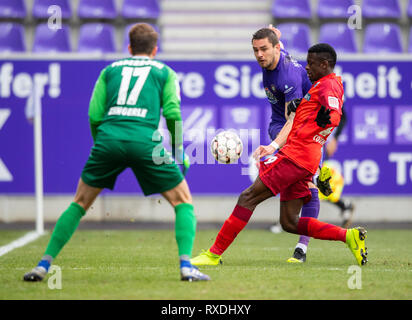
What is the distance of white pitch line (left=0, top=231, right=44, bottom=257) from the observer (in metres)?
7.99

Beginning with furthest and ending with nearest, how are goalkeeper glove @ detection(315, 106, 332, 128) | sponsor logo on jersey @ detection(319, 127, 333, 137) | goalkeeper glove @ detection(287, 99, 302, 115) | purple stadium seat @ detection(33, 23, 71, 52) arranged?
1. purple stadium seat @ detection(33, 23, 71, 52)
2. goalkeeper glove @ detection(287, 99, 302, 115)
3. sponsor logo on jersey @ detection(319, 127, 333, 137)
4. goalkeeper glove @ detection(315, 106, 332, 128)

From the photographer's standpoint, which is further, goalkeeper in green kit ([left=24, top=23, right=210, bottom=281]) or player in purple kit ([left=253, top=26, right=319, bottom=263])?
player in purple kit ([left=253, top=26, right=319, bottom=263])

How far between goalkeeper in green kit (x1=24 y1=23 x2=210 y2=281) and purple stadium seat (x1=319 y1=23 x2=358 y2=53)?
29.5ft

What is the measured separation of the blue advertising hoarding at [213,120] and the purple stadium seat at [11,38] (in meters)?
2.38

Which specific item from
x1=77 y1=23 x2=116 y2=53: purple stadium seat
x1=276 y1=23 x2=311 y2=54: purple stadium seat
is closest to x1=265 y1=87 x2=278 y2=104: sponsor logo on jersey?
x1=276 y1=23 x2=311 y2=54: purple stadium seat

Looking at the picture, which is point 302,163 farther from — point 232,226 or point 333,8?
point 333,8

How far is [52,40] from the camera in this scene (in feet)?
45.6

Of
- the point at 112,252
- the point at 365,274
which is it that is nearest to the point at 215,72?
the point at 112,252

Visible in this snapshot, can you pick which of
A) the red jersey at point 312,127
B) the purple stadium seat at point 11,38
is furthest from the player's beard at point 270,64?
the purple stadium seat at point 11,38

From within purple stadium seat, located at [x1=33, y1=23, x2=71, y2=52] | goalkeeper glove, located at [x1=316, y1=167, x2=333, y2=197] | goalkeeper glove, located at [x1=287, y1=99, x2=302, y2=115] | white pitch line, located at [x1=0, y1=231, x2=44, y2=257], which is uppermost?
purple stadium seat, located at [x1=33, y1=23, x2=71, y2=52]

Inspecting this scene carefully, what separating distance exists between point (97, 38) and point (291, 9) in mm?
3814

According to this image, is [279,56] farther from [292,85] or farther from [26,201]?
[26,201]

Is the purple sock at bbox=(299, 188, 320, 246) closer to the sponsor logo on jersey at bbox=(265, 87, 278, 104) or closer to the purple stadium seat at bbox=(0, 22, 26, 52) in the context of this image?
the sponsor logo on jersey at bbox=(265, 87, 278, 104)
